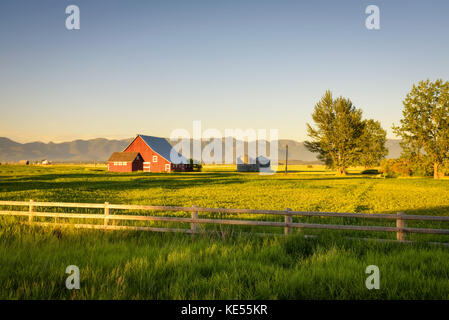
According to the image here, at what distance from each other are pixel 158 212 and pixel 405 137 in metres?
52.3

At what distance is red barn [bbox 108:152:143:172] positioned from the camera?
61938mm

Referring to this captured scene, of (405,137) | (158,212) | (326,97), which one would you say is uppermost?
(326,97)

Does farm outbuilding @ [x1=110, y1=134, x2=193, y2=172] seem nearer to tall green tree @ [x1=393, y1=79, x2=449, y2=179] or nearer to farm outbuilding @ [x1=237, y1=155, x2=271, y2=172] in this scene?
farm outbuilding @ [x1=237, y1=155, x2=271, y2=172]

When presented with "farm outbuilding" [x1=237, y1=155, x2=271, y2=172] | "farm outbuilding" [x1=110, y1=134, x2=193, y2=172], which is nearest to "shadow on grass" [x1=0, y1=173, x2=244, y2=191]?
"farm outbuilding" [x1=110, y1=134, x2=193, y2=172]

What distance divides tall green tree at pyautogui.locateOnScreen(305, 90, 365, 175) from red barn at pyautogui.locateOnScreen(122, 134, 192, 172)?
30701mm

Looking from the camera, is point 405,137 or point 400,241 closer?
point 400,241

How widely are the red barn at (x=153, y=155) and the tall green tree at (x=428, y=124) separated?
150 ft

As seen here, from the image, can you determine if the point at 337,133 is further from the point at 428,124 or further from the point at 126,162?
the point at 126,162

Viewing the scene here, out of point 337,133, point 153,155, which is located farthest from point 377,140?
point 153,155

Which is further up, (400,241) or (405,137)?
(405,137)

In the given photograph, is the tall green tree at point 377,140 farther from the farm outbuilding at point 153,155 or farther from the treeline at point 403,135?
the farm outbuilding at point 153,155
